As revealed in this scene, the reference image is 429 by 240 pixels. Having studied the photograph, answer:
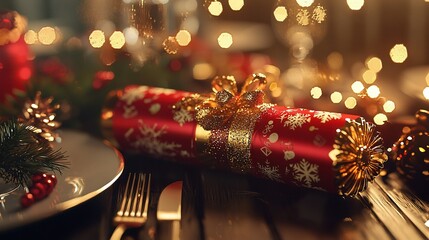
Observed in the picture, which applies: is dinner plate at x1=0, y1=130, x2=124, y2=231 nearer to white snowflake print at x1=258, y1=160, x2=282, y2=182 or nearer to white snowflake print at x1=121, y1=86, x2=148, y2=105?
white snowflake print at x1=121, y1=86, x2=148, y2=105

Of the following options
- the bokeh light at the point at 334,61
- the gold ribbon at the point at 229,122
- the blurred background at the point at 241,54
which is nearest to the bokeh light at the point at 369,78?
the blurred background at the point at 241,54

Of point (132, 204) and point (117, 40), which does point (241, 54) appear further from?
point (132, 204)

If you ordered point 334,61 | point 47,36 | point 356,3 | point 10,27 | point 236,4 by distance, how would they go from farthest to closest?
point 236,4 → point 356,3 → point 334,61 → point 47,36 → point 10,27

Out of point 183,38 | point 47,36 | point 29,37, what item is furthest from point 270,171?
point 47,36

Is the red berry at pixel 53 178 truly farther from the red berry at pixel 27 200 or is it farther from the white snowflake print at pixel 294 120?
the white snowflake print at pixel 294 120

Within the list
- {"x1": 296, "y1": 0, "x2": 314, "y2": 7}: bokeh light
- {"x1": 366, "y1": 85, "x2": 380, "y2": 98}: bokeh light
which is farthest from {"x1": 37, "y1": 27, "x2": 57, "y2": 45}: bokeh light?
{"x1": 366, "y1": 85, "x2": 380, "y2": 98}: bokeh light
